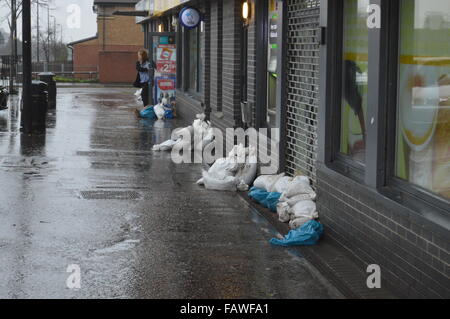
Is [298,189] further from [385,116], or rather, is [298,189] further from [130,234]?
[385,116]

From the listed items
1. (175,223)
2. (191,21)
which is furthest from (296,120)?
(191,21)

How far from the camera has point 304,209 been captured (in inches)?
398

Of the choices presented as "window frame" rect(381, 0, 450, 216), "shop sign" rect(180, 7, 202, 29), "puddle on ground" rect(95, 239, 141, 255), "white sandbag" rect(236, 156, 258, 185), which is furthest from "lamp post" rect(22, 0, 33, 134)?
"window frame" rect(381, 0, 450, 216)

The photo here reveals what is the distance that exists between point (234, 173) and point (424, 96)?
241 inches

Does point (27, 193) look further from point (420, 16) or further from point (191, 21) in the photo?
point (191, 21)

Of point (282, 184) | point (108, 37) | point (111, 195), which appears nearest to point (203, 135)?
point (111, 195)

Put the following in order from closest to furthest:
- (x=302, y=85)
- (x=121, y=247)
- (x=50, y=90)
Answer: (x=121, y=247) < (x=302, y=85) < (x=50, y=90)

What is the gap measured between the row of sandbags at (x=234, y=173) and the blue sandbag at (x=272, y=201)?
1.39 metres

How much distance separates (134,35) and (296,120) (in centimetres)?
5060

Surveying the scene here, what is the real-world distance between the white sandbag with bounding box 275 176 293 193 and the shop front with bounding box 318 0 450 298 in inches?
48.5

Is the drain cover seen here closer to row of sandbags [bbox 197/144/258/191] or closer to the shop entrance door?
row of sandbags [bbox 197/144/258/191]

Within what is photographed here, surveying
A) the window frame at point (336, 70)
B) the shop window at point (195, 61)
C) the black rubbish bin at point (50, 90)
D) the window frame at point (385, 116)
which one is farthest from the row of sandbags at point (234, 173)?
the black rubbish bin at point (50, 90)
